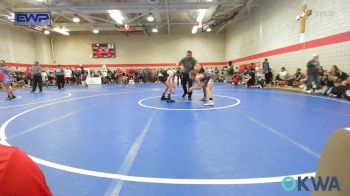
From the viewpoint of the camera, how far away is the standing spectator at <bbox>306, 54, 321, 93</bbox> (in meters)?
10.1

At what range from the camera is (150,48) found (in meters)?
28.9

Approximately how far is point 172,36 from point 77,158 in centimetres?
2667

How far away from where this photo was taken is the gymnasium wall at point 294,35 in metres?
10.0

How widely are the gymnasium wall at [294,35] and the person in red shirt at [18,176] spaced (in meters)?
11.7

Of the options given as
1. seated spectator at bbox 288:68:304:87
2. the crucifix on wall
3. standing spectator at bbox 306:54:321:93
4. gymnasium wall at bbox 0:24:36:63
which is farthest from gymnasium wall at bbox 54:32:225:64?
standing spectator at bbox 306:54:321:93

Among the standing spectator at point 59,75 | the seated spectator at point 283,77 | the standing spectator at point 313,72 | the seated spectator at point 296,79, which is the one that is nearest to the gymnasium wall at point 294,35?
the seated spectator at point 283,77

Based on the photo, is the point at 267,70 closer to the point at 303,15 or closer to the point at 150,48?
the point at 303,15

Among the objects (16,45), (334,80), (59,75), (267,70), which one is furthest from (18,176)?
(16,45)

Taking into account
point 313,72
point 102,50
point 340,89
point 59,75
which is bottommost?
point 340,89

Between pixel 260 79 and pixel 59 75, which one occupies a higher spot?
pixel 59 75

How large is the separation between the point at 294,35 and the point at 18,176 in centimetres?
1510

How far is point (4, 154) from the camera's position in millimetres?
906

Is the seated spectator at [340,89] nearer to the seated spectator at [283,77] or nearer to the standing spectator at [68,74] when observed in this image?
the seated spectator at [283,77]

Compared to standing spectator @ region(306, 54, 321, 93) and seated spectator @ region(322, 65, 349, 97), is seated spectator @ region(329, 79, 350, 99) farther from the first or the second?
standing spectator @ region(306, 54, 321, 93)
